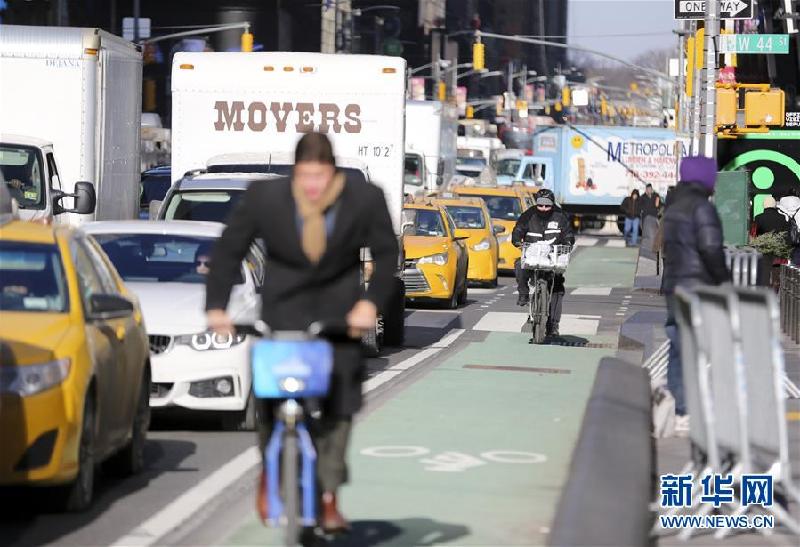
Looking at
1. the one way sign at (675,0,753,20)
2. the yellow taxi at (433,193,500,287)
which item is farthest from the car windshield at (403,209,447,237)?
the one way sign at (675,0,753,20)

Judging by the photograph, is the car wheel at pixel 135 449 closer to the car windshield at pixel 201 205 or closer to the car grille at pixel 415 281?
→ the car windshield at pixel 201 205

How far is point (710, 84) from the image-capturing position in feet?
74.9

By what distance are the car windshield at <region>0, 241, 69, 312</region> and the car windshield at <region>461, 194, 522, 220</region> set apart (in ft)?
99.7

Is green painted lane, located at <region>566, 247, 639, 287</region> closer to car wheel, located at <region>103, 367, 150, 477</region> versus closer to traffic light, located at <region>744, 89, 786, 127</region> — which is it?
traffic light, located at <region>744, 89, 786, 127</region>

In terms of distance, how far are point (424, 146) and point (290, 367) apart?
42.4 m

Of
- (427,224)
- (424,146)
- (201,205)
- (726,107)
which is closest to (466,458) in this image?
(201,205)

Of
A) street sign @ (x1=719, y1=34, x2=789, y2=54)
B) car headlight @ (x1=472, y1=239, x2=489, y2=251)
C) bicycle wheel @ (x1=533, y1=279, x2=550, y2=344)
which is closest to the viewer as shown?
bicycle wheel @ (x1=533, y1=279, x2=550, y2=344)

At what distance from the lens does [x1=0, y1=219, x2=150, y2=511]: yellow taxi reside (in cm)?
905

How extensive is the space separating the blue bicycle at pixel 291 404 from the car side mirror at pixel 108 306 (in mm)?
2429

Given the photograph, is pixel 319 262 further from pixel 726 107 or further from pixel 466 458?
pixel 726 107

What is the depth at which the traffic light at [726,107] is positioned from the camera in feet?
86.9

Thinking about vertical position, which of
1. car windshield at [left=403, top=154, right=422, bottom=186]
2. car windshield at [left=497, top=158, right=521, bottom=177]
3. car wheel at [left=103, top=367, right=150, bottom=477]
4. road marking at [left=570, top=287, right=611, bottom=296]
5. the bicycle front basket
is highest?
car windshield at [left=497, top=158, right=521, bottom=177]

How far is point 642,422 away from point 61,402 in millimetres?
4049

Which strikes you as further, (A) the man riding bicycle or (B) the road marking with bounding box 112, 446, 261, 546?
(A) the man riding bicycle
